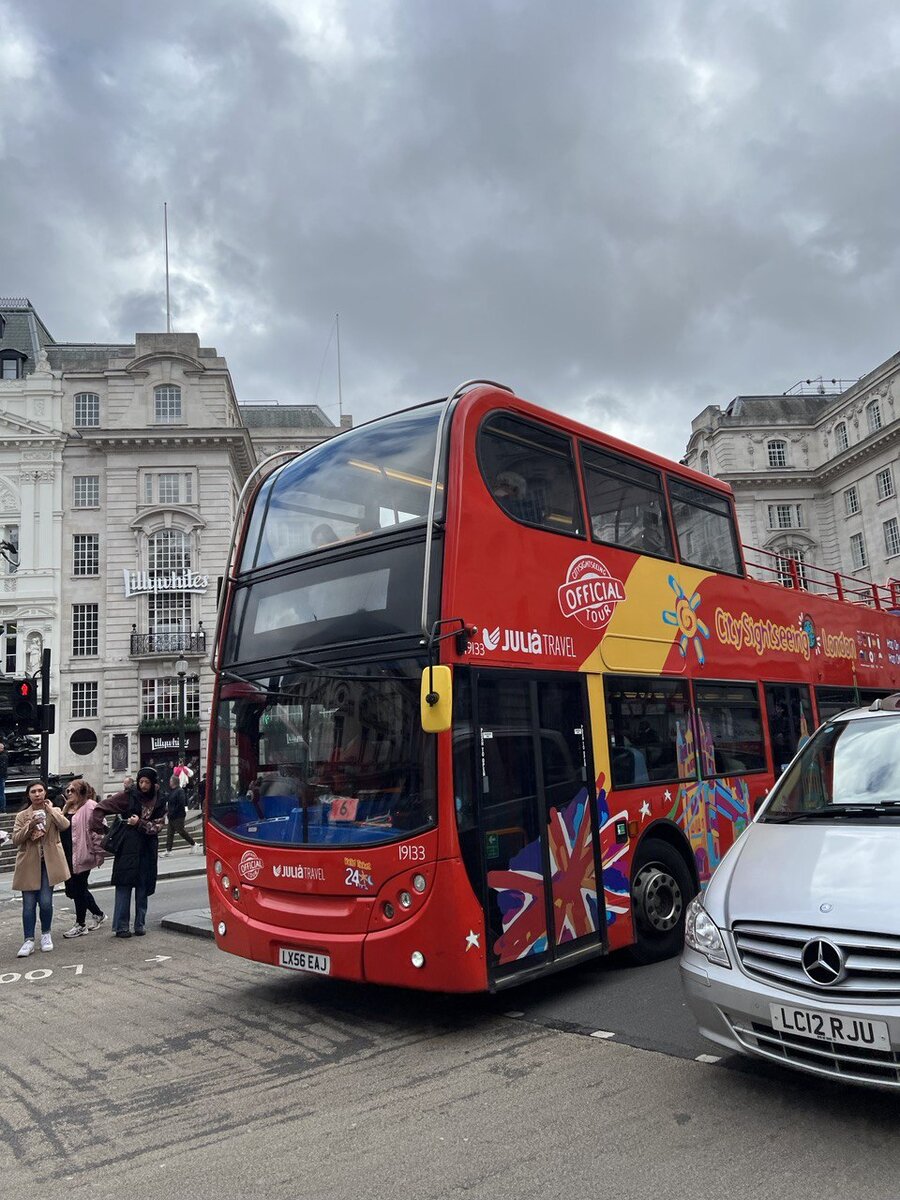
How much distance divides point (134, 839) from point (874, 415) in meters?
54.9

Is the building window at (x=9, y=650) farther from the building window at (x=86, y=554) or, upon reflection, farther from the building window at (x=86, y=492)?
the building window at (x=86, y=492)

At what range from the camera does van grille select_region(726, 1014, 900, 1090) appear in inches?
147

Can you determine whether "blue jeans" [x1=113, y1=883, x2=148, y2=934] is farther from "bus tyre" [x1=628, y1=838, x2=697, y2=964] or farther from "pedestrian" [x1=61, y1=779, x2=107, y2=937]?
"bus tyre" [x1=628, y1=838, x2=697, y2=964]

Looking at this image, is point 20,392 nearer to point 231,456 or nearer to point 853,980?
point 231,456

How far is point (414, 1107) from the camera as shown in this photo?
4680mm

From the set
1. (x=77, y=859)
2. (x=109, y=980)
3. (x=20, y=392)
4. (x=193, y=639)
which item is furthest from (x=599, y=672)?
(x=20, y=392)

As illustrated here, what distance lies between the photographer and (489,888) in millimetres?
5781

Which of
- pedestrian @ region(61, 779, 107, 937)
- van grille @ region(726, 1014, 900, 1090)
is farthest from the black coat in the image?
van grille @ region(726, 1014, 900, 1090)

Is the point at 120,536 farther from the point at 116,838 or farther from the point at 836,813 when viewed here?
the point at 836,813

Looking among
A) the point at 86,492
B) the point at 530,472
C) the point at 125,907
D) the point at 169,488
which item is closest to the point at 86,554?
the point at 86,492

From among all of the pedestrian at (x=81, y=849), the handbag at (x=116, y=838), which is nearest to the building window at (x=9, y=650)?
the pedestrian at (x=81, y=849)

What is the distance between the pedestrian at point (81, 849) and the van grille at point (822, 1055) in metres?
8.24

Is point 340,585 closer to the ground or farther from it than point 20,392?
closer to the ground

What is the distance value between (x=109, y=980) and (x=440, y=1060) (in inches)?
167
